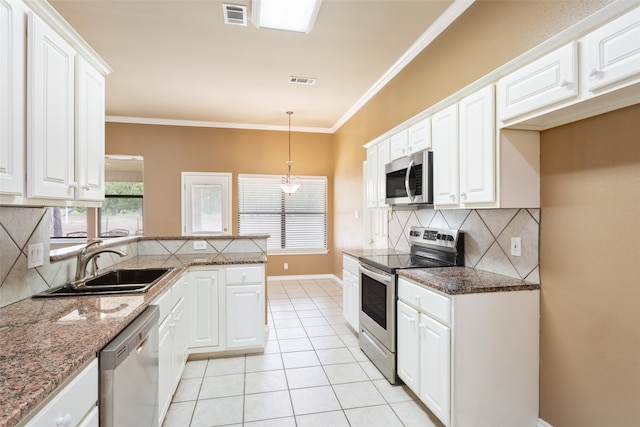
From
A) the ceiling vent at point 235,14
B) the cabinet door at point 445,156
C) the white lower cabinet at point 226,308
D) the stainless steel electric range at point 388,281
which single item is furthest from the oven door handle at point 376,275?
the ceiling vent at point 235,14

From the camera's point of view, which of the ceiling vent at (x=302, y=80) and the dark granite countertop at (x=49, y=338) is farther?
the ceiling vent at (x=302, y=80)

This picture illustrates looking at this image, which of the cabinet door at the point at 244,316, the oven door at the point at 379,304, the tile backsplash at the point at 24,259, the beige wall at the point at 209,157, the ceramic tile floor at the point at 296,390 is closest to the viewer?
the tile backsplash at the point at 24,259

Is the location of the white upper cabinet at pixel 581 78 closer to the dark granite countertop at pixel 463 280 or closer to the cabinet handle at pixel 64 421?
the dark granite countertop at pixel 463 280

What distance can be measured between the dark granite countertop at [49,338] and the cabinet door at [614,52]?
219cm

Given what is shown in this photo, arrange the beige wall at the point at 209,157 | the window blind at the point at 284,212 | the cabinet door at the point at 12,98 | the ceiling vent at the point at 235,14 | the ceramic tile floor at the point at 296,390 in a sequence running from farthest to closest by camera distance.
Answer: the window blind at the point at 284,212, the beige wall at the point at 209,157, the ceiling vent at the point at 235,14, the ceramic tile floor at the point at 296,390, the cabinet door at the point at 12,98

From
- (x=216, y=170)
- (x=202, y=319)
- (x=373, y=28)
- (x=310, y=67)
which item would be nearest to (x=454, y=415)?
(x=202, y=319)

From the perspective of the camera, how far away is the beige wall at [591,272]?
1.55m

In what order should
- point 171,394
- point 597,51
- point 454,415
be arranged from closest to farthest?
point 597,51, point 454,415, point 171,394

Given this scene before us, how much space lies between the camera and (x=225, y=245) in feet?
11.7

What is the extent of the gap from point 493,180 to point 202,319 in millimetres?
2598

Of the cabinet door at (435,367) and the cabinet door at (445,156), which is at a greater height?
the cabinet door at (445,156)

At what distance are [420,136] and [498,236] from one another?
1.01m

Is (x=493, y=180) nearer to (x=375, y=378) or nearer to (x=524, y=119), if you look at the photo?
(x=524, y=119)

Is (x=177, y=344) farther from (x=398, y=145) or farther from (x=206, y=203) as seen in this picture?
(x=206, y=203)
